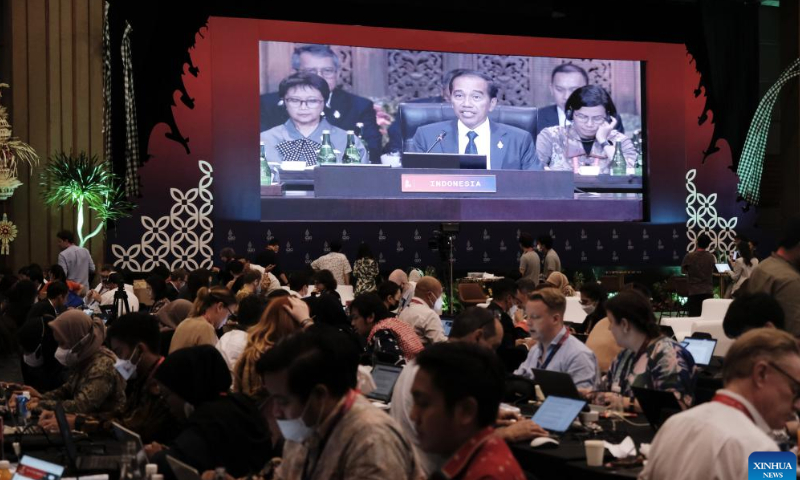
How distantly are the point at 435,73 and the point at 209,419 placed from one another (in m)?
14.0

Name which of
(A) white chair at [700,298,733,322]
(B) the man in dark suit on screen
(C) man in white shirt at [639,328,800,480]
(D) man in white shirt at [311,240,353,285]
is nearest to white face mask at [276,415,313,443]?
(C) man in white shirt at [639,328,800,480]

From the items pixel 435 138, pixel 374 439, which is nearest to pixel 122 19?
pixel 435 138

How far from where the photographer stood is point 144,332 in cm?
477

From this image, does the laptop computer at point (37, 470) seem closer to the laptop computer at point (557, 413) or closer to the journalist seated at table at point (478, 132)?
the laptop computer at point (557, 413)

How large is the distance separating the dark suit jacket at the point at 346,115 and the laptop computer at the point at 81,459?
492 inches

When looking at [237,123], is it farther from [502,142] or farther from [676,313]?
[676,313]

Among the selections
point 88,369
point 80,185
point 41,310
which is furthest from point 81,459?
point 80,185

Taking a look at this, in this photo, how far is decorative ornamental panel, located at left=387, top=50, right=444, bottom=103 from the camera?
17.0 m

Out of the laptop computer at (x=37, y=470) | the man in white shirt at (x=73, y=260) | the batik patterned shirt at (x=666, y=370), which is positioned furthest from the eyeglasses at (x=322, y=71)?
the laptop computer at (x=37, y=470)

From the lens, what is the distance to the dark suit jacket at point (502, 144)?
17109 millimetres

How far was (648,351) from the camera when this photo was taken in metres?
4.90

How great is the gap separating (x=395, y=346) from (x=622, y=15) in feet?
43.2

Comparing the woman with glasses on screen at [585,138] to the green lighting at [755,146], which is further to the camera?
the green lighting at [755,146]

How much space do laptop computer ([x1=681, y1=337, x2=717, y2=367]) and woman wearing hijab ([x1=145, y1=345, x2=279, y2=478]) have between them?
3.61 meters
